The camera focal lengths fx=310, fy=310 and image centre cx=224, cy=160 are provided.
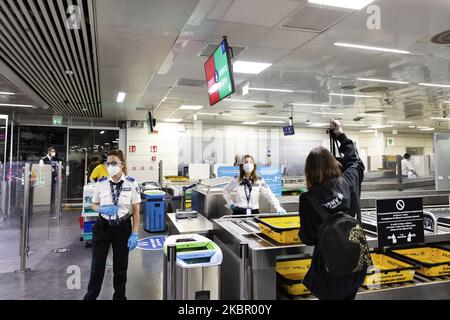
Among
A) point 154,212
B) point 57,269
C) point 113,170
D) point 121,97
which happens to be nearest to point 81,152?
point 121,97

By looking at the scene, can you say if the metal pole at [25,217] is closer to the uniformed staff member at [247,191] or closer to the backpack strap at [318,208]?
the uniformed staff member at [247,191]

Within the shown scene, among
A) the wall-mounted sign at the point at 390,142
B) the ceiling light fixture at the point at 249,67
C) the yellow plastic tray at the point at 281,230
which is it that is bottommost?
the yellow plastic tray at the point at 281,230

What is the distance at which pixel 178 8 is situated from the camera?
3359 millimetres

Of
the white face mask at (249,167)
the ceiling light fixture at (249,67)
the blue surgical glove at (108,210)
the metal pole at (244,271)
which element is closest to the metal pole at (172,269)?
the metal pole at (244,271)

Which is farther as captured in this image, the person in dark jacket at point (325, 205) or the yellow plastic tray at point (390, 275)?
the yellow plastic tray at point (390, 275)

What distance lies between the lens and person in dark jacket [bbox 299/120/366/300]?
5.81 feet

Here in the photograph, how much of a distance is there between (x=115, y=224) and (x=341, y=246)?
2140 mm

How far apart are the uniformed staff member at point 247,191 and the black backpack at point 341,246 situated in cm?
212

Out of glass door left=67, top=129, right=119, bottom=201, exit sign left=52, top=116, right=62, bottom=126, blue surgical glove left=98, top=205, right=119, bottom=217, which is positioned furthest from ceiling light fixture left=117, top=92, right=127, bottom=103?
blue surgical glove left=98, top=205, right=119, bottom=217

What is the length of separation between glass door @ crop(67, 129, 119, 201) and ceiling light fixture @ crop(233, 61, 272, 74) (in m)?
7.62

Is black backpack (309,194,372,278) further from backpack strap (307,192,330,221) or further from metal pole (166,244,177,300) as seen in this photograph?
metal pole (166,244,177,300)

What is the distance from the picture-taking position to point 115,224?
300 cm

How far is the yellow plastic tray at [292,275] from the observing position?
2316 millimetres
